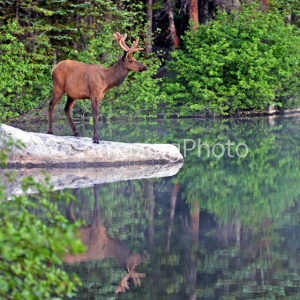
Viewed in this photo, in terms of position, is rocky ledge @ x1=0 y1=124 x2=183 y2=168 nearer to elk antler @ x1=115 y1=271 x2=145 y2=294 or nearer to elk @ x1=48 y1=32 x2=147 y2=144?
elk @ x1=48 y1=32 x2=147 y2=144

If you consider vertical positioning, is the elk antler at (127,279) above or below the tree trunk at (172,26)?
below

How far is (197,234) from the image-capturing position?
6379 millimetres

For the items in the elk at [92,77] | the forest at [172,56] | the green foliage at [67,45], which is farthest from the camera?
the forest at [172,56]

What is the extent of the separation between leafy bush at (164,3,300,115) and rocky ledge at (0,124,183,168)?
1242 cm

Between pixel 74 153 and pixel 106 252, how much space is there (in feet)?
19.4

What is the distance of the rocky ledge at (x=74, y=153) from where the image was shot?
11.0 m

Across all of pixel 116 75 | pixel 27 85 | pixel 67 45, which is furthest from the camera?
pixel 67 45

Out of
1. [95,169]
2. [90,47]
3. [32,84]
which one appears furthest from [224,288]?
[90,47]

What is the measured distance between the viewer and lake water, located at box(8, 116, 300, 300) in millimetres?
4734

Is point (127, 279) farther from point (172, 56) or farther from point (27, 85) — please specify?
point (172, 56)

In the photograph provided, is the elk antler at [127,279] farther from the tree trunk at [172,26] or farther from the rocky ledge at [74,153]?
the tree trunk at [172,26]

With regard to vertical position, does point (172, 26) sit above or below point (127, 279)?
above

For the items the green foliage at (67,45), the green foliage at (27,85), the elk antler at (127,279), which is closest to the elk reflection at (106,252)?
the elk antler at (127,279)

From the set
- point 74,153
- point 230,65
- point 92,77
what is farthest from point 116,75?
point 230,65
